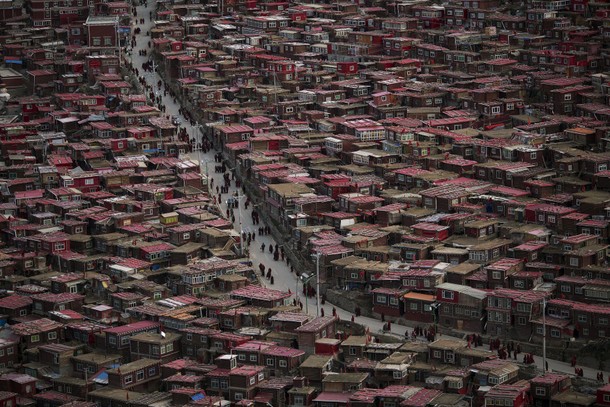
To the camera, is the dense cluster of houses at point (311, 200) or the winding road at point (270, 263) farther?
the dense cluster of houses at point (311, 200)

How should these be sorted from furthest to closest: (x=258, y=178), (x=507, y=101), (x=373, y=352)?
(x=507, y=101), (x=258, y=178), (x=373, y=352)

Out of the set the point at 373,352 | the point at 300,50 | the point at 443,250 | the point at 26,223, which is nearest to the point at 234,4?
the point at 300,50

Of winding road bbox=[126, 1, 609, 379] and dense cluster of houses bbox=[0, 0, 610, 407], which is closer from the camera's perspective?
winding road bbox=[126, 1, 609, 379]

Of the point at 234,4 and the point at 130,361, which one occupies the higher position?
the point at 234,4

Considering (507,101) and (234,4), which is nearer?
(507,101)

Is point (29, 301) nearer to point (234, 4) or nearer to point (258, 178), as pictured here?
point (258, 178)

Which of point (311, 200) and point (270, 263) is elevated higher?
point (311, 200)

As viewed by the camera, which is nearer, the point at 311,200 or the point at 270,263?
the point at 270,263

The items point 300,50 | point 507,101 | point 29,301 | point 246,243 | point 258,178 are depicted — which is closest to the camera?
point 29,301
